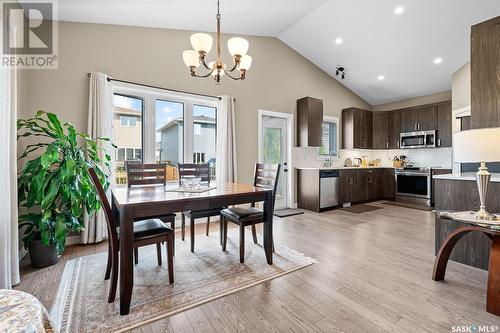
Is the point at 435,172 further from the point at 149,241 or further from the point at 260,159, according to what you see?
the point at 149,241

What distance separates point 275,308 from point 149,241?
1108 millimetres

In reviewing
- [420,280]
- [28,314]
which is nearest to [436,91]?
[420,280]

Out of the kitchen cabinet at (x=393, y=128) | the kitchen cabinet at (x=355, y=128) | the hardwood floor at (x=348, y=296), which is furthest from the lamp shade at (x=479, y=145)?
the kitchen cabinet at (x=393, y=128)

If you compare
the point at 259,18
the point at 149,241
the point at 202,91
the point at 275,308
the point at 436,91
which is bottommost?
the point at 275,308

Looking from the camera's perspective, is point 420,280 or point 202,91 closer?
point 420,280

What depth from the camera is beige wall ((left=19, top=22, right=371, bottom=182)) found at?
9.87ft

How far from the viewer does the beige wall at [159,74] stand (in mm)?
3008

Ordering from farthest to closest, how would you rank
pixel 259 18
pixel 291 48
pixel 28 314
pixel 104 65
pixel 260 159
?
pixel 291 48 < pixel 260 159 < pixel 259 18 < pixel 104 65 < pixel 28 314

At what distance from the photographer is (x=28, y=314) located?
0.85 meters

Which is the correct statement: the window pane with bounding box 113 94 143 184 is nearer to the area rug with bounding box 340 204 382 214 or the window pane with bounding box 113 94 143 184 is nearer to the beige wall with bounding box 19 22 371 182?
the beige wall with bounding box 19 22 371 182

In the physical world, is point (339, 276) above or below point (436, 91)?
below

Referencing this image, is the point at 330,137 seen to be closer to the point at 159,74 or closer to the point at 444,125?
the point at 444,125

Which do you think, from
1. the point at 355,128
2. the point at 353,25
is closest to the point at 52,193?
the point at 353,25

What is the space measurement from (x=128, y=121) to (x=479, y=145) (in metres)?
4.06
